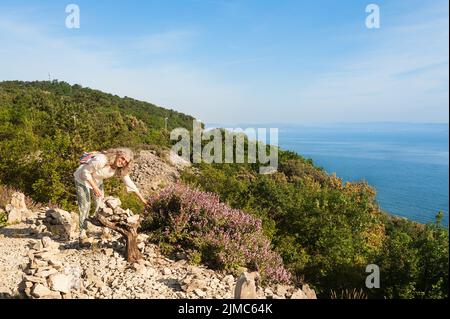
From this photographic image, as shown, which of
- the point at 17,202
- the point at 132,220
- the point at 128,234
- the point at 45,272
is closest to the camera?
the point at 45,272

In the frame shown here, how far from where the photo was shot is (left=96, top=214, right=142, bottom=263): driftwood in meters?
5.55

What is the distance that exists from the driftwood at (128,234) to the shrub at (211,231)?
0.63 metres

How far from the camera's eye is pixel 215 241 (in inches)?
227

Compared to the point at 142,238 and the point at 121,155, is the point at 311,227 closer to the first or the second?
the point at 142,238

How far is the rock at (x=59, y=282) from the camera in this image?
14.6ft

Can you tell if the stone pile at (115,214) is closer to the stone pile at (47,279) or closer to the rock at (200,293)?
the stone pile at (47,279)

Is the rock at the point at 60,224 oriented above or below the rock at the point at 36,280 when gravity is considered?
above

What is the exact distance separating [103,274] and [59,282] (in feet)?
2.46

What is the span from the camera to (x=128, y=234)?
5.58 meters

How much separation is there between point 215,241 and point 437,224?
411 cm

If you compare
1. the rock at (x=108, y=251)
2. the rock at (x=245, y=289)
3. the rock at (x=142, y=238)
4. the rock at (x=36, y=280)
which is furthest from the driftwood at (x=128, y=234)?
the rock at (x=245, y=289)

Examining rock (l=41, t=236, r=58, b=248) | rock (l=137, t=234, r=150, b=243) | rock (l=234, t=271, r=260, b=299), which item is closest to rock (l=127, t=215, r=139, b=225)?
rock (l=137, t=234, r=150, b=243)

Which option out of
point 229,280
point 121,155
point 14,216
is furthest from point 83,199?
point 229,280
